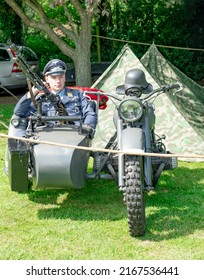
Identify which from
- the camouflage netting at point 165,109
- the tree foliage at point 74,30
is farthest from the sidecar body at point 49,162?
the tree foliage at point 74,30

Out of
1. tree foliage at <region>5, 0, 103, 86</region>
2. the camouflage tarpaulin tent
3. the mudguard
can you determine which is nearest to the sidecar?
the mudguard

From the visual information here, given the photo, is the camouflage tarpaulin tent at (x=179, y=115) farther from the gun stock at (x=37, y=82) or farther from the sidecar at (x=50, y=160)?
the sidecar at (x=50, y=160)

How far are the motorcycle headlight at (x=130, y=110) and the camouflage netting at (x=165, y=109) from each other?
1.77 metres

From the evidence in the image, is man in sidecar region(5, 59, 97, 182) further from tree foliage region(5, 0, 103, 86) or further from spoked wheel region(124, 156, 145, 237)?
tree foliage region(5, 0, 103, 86)

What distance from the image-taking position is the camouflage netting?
23.1 ft

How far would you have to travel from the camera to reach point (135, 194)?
14.5ft

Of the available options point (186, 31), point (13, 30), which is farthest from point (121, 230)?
point (13, 30)

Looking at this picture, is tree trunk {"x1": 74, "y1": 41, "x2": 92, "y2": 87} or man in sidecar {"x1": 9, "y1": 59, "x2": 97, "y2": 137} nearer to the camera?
man in sidecar {"x1": 9, "y1": 59, "x2": 97, "y2": 137}

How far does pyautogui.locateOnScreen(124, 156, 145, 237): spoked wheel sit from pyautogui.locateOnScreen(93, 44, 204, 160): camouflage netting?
2.05 m

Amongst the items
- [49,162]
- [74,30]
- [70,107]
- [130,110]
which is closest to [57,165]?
[49,162]

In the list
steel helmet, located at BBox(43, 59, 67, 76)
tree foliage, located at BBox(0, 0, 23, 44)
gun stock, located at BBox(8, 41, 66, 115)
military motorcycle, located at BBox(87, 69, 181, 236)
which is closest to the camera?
military motorcycle, located at BBox(87, 69, 181, 236)

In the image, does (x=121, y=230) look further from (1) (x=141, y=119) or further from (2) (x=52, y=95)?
(2) (x=52, y=95)

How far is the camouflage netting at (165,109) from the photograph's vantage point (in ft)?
23.1

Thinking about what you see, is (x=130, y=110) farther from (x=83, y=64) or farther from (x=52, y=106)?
(x=83, y=64)
